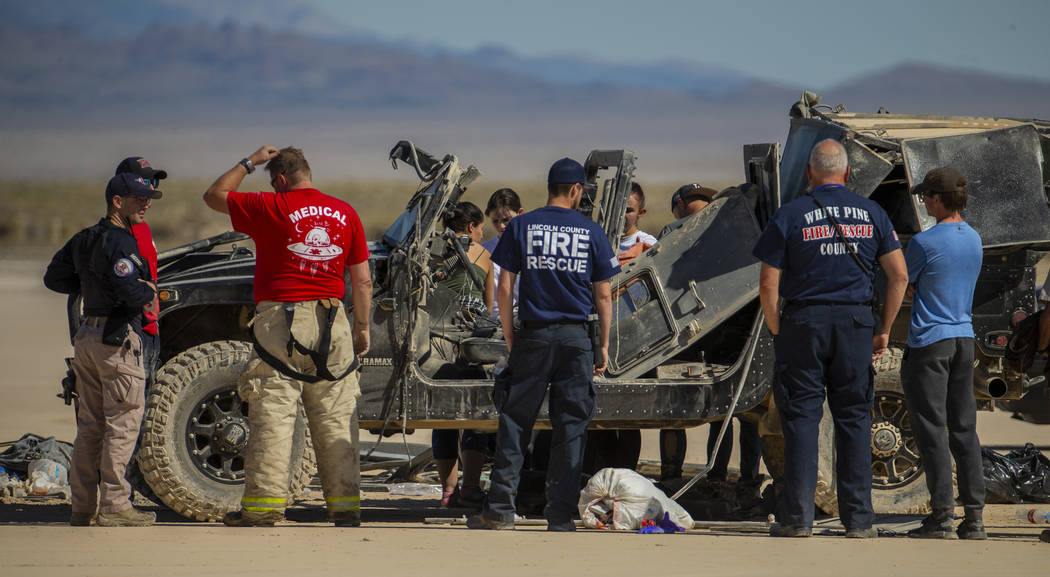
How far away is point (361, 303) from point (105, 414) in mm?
1374

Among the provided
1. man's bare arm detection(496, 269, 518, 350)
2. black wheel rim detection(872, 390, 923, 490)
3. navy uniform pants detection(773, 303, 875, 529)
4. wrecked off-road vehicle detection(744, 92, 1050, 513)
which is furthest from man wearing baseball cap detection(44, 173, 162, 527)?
black wheel rim detection(872, 390, 923, 490)

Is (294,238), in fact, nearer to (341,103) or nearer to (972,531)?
(972,531)

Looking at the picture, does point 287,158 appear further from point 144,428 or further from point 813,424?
point 813,424

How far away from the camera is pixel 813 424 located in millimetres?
6273

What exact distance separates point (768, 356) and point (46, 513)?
14.1 feet

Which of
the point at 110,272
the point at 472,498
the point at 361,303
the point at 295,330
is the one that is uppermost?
the point at 110,272

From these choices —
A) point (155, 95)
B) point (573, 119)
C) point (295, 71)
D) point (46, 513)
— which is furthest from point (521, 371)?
point (295, 71)

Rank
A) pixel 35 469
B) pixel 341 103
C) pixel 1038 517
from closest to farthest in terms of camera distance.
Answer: pixel 1038 517, pixel 35 469, pixel 341 103

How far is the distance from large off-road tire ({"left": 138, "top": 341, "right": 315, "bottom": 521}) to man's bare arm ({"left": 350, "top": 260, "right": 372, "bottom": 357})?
3.49ft

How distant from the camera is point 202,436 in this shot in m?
7.46

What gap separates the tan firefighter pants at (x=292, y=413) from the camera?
635 centimetres

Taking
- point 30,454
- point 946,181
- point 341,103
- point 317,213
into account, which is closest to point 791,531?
point 946,181

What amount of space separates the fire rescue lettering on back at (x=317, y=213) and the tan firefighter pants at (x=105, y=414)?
3.33 feet

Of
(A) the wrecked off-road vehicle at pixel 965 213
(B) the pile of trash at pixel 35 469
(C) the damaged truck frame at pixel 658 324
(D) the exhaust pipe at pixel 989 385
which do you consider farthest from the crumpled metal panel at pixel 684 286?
(B) the pile of trash at pixel 35 469
